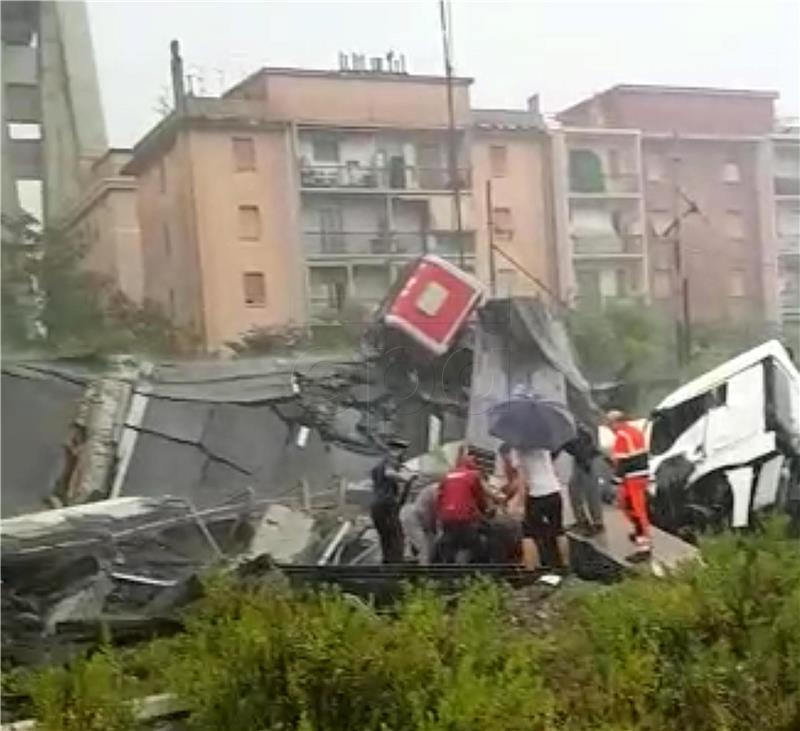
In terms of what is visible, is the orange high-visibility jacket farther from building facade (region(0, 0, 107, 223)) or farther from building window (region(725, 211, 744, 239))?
building facade (region(0, 0, 107, 223))

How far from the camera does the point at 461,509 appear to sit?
2.41 meters

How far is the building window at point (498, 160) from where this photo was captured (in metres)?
2.48

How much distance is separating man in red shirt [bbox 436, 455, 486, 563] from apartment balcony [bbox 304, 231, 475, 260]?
36 cm

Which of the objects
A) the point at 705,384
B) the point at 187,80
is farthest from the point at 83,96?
the point at 705,384

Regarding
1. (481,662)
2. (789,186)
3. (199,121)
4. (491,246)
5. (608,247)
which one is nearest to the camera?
(481,662)

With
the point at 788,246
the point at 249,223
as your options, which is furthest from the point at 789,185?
the point at 249,223

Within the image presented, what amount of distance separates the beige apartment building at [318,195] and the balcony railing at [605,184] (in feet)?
0.28

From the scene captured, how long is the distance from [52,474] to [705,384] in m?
1.18

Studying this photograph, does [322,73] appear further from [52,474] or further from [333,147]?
[52,474]

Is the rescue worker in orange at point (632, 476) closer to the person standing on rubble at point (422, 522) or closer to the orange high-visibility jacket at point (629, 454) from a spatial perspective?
the orange high-visibility jacket at point (629, 454)

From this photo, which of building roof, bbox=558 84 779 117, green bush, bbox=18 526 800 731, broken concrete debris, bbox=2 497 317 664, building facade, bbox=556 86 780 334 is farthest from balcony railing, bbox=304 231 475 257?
green bush, bbox=18 526 800 731

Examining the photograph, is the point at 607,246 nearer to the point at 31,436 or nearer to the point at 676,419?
the point at 676,419

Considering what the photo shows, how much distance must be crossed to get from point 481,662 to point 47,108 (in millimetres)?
1139

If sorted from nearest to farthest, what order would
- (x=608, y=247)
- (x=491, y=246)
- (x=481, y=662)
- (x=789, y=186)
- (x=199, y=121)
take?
1. (x=481, y=662)
2. (x=199, y=121)
3. (x=491, y=246)
4. (x=608, y=247)
5. (x=789, y=186)
